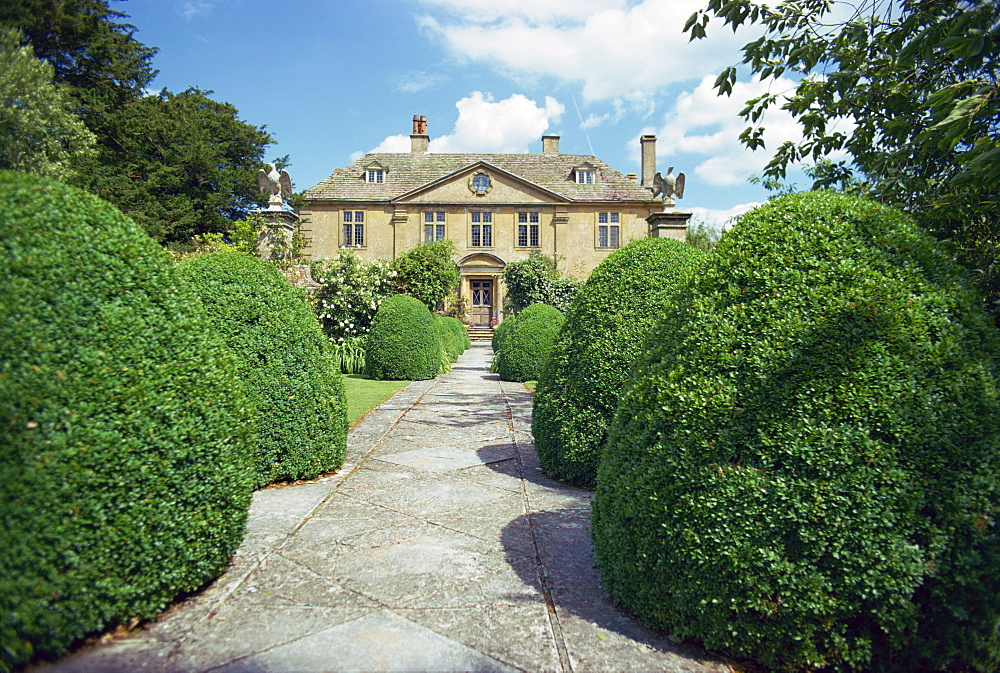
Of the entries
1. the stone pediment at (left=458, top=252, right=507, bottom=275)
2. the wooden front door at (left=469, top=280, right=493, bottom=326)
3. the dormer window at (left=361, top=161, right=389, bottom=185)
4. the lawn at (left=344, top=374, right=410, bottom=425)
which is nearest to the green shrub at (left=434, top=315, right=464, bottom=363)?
the lawn at (left=344, top=374, right=410, bottom=425)

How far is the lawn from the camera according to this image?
9.27m

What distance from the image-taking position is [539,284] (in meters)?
30.5

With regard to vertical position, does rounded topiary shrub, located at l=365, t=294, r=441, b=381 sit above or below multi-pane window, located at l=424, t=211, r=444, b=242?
below

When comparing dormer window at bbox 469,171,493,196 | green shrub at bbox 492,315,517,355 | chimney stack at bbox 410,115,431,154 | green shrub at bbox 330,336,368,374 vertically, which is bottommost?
green shrub at bbox 330,336,368,374

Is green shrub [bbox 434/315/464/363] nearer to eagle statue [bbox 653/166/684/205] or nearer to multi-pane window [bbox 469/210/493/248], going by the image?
eagle statue [bbox 653/166/684/205]

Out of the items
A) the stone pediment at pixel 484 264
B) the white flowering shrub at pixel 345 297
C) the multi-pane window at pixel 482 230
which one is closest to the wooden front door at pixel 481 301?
the stone pediment at pixel 484 264

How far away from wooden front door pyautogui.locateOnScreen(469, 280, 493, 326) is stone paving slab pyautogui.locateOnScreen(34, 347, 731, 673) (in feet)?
102

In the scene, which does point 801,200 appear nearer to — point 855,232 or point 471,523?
point 855,232

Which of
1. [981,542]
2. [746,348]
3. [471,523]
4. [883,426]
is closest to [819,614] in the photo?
[981,542]

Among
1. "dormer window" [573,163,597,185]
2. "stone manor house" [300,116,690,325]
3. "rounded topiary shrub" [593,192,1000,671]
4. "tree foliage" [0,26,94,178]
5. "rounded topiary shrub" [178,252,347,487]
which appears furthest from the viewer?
"dormer window" [573,163,597,185]

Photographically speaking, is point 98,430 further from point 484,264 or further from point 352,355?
point 484,264

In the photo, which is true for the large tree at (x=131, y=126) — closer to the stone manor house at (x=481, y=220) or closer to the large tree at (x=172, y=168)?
the large tree at (x=172, y=168)

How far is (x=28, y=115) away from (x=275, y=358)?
3150 centimetres

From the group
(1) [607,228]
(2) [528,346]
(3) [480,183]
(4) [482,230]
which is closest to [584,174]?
(1) [607,228]
